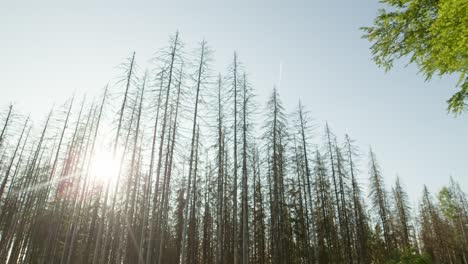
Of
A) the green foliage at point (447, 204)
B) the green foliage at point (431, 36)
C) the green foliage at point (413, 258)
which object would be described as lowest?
the green foliage at point (413, 258)

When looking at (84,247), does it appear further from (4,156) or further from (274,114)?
(274,114)

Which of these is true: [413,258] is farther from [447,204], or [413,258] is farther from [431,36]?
[447,204]

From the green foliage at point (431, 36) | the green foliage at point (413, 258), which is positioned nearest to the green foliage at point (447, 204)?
the green foliage at point (413, 258)

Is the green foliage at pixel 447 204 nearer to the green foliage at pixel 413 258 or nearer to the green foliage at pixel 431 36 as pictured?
the green foliage at pixel 413 258

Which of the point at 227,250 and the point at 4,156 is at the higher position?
the point at 4,156

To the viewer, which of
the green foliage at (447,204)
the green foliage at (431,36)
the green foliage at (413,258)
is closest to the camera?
the green foliage at (431,36)

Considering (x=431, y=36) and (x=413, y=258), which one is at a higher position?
(x=431, y=36)

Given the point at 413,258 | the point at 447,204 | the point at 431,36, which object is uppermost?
the point at 447,204

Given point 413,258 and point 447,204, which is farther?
point 447,204

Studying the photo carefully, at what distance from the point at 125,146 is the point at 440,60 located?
64.7 ft

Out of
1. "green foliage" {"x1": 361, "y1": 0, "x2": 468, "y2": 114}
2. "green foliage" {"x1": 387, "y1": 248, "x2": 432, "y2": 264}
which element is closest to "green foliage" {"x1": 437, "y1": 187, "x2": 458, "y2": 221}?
"green foliage" {"x1": 387, "y1": 248, "x2": 432, "y2": 264}

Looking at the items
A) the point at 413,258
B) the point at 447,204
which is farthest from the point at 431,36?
the point at 447,204

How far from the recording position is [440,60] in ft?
20.5

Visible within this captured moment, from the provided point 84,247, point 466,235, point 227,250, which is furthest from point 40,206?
point 466,235
